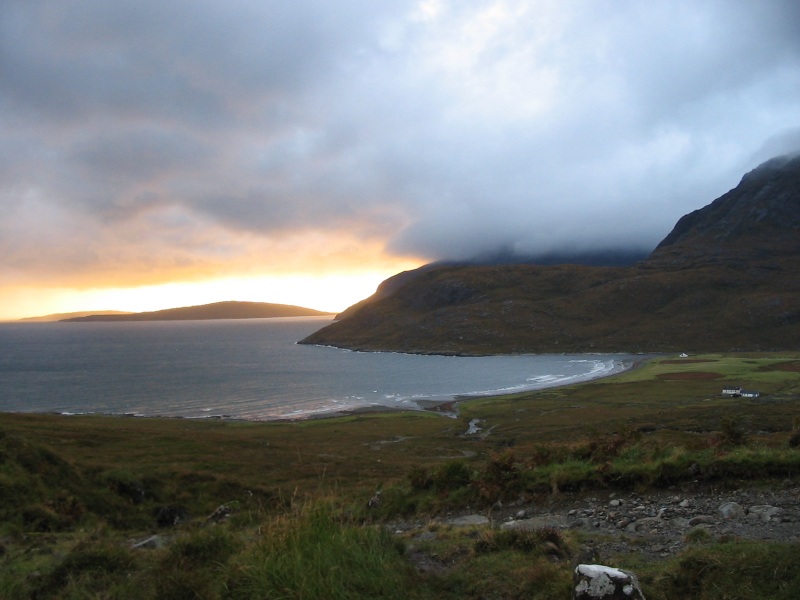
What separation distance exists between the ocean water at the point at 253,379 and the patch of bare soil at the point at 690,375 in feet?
57.1

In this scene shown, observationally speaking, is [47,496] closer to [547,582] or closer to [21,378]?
[547,582]

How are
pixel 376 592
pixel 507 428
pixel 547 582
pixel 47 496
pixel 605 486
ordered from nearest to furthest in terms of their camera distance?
pixel 376 592 → pixel 547 582 → pixel 605 486 → pixel 47 496 → pixel 507 428

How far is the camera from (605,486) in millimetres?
10961

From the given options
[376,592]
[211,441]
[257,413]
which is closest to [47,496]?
[376,592]

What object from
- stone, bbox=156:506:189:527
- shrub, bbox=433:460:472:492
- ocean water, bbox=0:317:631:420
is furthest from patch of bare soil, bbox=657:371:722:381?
stone, bbox=156:506:189:527

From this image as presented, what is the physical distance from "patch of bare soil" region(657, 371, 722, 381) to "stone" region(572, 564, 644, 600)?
106586 mm

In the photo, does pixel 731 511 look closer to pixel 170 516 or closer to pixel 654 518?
pixel 654 518

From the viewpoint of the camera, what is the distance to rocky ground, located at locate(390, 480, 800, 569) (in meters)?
7.43

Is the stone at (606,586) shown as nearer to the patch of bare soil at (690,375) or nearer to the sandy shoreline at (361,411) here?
the sandy shoreline at (361,411)

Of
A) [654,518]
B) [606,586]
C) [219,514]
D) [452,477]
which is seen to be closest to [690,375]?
[452,477]

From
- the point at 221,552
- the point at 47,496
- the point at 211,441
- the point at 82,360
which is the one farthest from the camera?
the point at 82,360

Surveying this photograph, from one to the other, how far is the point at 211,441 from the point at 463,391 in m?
65.8

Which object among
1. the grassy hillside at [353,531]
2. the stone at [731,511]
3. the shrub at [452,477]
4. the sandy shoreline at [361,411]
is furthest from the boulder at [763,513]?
the sandy shoreline at [361,411]

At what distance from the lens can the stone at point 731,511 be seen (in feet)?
27.5
